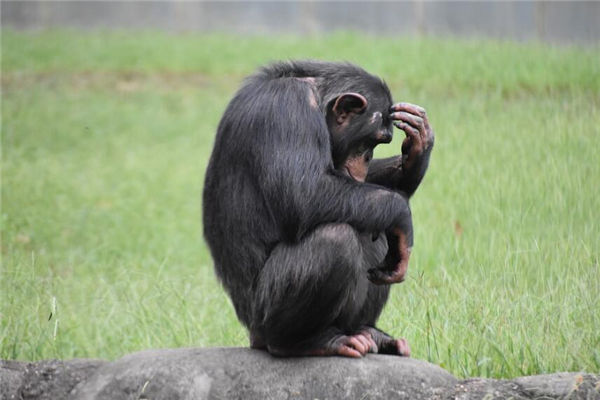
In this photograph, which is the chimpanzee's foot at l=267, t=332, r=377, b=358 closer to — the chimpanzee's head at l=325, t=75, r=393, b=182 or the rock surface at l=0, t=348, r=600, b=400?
the rock surface at l=0, t=348, r=600, b=400

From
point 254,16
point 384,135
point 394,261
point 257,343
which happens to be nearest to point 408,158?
point 384,135

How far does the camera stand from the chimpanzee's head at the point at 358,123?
4430 mm

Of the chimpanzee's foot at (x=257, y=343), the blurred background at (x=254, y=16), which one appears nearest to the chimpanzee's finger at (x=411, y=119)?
the chimpanzee's foot at (x=257, y=343)

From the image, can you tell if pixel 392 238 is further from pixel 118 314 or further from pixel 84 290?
pixel 84 290

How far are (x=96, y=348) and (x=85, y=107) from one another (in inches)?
310

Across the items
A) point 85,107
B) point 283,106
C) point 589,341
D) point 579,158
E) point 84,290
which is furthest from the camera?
point 85,107

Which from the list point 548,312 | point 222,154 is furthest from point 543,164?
point 222,154

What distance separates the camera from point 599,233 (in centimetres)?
558

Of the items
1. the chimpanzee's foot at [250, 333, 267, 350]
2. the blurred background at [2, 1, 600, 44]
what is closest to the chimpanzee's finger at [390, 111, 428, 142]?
the chimpanzee's foot at [250, 333, 267, 350]

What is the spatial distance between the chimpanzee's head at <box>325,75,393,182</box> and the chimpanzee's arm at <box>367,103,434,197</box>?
0.29 feet

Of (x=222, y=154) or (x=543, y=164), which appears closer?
(x=222, y=154)

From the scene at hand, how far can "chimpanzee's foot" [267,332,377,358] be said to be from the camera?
426 centimetres

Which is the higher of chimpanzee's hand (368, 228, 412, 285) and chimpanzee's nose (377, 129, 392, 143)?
chimpanzee's nose (377, 129, 392, 143)

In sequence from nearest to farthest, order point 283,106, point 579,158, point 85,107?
1. point 283,106
2. point 579,158
3. point 85,107
